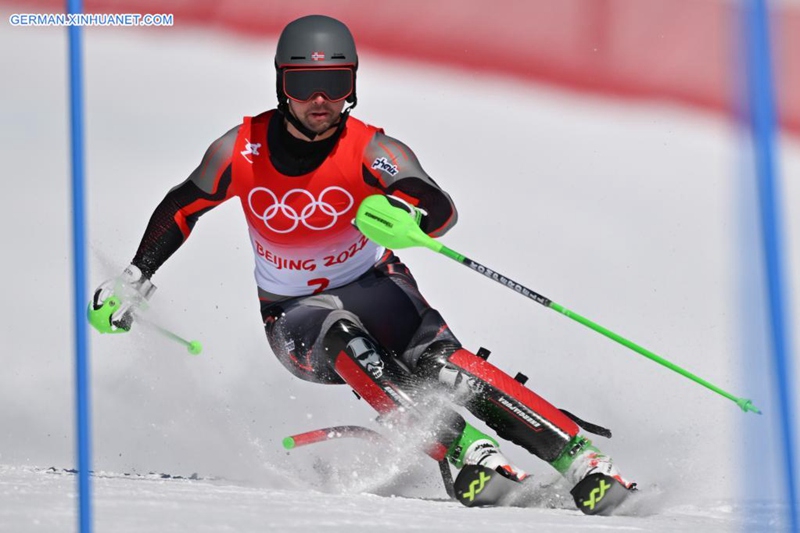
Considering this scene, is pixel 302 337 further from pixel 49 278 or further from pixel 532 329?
pixel 49 278

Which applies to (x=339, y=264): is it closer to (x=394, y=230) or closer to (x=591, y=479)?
(x=394, y=230)

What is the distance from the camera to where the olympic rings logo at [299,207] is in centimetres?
427

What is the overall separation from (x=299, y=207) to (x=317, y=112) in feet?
1.03

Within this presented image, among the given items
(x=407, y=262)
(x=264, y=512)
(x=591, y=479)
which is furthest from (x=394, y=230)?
(x=407, y=262)

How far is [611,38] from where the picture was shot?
6.66 metres

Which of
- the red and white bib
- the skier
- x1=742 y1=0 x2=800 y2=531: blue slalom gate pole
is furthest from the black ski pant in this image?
x1=742 y1=0 x2=800 y2=531: blue slalom gate pole

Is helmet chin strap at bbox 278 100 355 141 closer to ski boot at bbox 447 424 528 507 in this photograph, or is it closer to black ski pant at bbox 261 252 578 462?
black ski pant at bbox 261 252 578 462

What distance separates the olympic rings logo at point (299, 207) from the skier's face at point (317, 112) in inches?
7.5

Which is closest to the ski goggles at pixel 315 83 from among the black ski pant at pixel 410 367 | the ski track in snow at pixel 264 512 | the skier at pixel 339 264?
the skier at pixel 339 264

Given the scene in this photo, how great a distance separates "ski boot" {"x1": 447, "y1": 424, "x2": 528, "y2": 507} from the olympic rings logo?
2.81ft

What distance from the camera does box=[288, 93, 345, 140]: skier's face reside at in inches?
165

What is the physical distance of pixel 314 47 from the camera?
4.16 metres

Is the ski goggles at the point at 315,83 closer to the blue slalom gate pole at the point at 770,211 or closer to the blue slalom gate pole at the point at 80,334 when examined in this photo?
the blue slalom gate pole at the point at 80,334

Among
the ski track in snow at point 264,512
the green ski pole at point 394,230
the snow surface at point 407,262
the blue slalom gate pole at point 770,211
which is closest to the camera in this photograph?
the blue slalom gate pole at point 770,211
